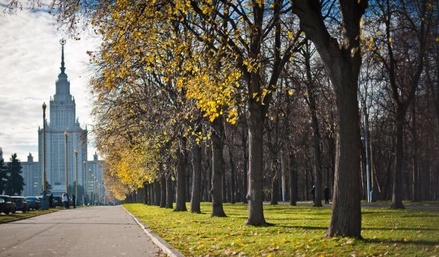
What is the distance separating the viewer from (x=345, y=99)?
1346cm

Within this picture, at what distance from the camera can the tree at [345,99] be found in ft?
43.7

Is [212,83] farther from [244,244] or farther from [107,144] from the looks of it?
[107,144]

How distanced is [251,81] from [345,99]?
6.44 m

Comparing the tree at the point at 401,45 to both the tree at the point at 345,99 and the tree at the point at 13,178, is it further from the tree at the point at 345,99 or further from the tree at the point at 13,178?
the tree at the point at 13,178

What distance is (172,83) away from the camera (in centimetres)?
3341

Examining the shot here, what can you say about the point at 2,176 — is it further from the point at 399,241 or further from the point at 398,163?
the point at 399,241

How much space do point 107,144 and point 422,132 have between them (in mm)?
27750

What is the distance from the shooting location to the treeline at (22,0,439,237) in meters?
13.6

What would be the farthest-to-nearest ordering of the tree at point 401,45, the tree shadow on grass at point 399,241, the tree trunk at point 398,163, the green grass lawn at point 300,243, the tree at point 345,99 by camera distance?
the tree trunk at point 398,163, the tree at point 401,45, the tree at point 345,99, the tree shadow on grass at point 399,241, the green grass lawn at point 300,243

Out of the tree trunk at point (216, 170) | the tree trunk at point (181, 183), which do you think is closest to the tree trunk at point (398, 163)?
the tree trunk at point (216, 170)

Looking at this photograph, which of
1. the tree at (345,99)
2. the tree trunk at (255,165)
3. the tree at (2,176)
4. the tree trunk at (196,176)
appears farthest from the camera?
the tree at (2,176)

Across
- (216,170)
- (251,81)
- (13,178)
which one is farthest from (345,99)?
(13,178)

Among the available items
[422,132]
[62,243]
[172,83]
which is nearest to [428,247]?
[62,243]

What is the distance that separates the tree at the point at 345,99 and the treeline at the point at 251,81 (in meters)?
0.02
